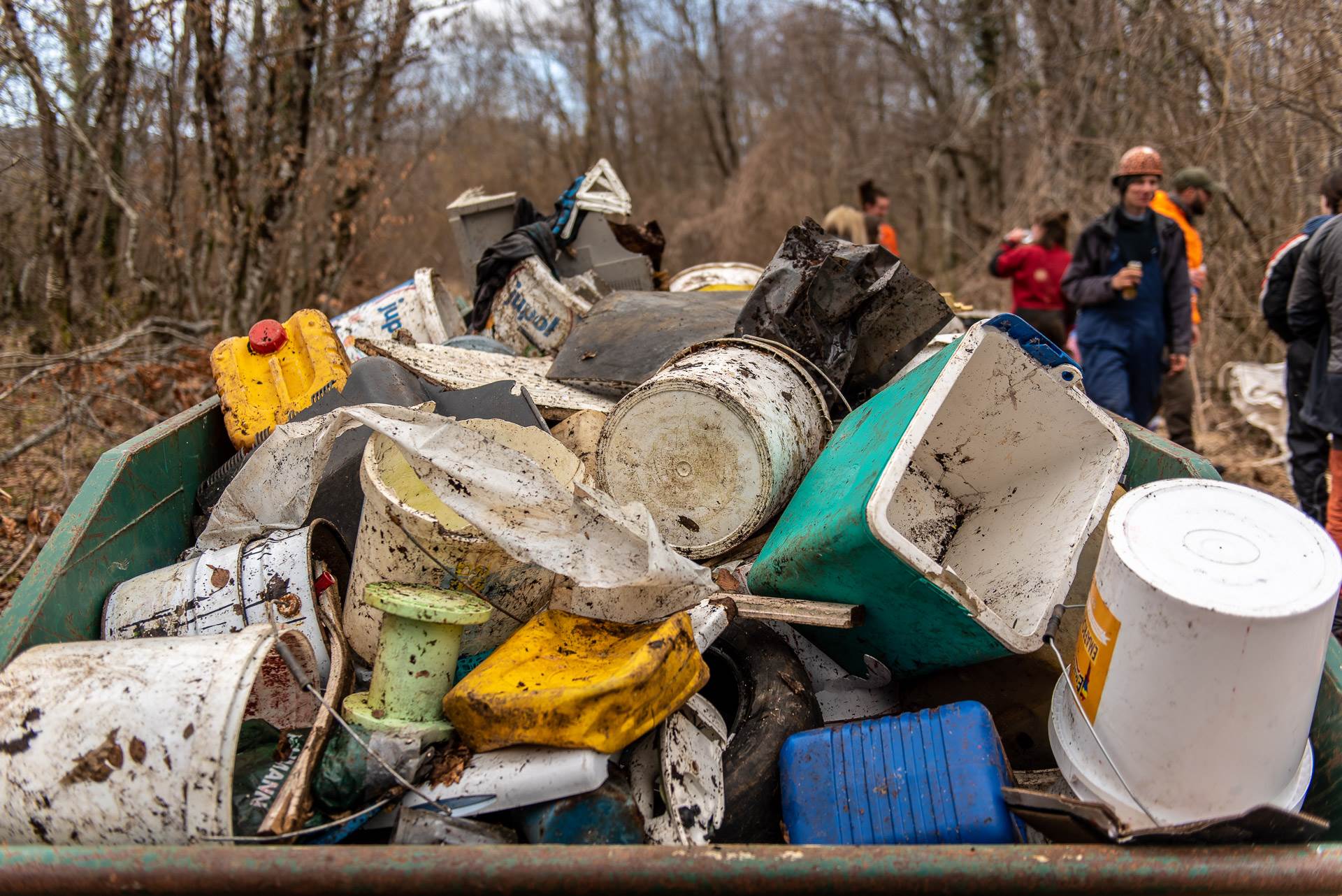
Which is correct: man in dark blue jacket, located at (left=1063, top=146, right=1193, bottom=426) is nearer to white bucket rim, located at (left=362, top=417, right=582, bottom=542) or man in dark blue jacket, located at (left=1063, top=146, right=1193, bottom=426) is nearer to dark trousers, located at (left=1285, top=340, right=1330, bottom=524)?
dark trousers, located at (left=1285, top=340, right=1330, bottom=524)

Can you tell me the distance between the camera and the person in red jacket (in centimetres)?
595

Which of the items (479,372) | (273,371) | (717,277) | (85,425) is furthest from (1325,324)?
(85,425)

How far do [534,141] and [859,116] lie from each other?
6.03m

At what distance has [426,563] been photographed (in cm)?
206

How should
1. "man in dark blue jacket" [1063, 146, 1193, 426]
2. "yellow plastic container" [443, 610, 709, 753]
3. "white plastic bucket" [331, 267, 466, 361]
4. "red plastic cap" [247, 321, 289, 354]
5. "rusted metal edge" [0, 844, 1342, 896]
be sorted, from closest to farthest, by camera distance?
"rusted metal edge" [0, 844, 1342, 896] < "yellow plastic container" [443, 610, 709, 753] < "red plastic cap" [247, 321, 289, 354] < "white plastic bucket" [331, 267, 466, 361] < "man in dark blue jacket" [1063, 146, 1193, 426]

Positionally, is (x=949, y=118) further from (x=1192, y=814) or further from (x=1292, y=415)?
(x=1192, y=814)

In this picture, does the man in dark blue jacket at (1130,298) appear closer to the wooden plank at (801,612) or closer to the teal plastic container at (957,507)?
the teal plastic container at (957,507)

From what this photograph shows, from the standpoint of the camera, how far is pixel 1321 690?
1896 mm

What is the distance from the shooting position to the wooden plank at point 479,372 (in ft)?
10.0

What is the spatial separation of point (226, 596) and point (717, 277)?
294 centimetres

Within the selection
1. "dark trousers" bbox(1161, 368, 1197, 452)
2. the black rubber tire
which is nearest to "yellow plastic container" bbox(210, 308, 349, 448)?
the black rubber tire

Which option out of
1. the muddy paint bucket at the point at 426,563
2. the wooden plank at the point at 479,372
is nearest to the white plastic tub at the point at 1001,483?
the muddy paint bucket at the point at 426,563

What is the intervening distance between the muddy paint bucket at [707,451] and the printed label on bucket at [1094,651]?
2.88 ft

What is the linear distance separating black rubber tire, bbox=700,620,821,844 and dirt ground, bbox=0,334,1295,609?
246cm
